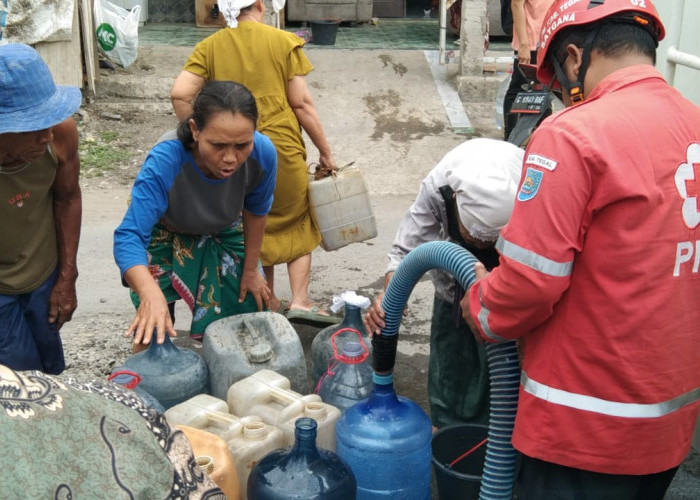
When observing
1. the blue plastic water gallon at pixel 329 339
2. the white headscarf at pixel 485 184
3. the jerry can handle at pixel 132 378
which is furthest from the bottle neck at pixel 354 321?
the jerry can handle at pixel 132 378

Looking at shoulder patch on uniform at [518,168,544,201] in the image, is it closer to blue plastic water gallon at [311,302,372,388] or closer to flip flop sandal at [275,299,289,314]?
blue plastic water gallon at [311,302,372,388]

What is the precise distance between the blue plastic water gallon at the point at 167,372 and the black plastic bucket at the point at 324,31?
7.53m

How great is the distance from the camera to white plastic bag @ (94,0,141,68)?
8.77 m

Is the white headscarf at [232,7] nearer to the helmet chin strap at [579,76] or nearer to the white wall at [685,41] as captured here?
the white wall at [685,41]

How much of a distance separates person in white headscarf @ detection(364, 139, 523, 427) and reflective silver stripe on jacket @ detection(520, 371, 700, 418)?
762 millimetres

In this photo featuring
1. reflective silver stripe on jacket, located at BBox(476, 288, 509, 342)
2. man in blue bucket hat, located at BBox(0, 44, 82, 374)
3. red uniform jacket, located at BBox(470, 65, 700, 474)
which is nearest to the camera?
red uniform jacket, located at BBox(470, 65, 700, 474)

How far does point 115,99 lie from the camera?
28.8ft

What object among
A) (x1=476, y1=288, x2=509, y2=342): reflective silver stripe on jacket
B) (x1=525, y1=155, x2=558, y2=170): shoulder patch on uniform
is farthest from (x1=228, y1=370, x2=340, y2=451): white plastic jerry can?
(x1=525, y1=155, x2=558, y2=170): shoulder patch on uniform

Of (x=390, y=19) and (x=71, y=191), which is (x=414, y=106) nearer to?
(x=390, y=19)

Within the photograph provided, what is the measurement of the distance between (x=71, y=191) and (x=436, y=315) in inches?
61.7

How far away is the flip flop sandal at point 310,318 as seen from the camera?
4609 mm

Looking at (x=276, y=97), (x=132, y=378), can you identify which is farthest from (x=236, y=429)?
(x=276, y=97)

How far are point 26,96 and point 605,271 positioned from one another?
Answer: 79.7 inches

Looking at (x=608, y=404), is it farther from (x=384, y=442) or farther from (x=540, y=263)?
(x=384, y=442)
